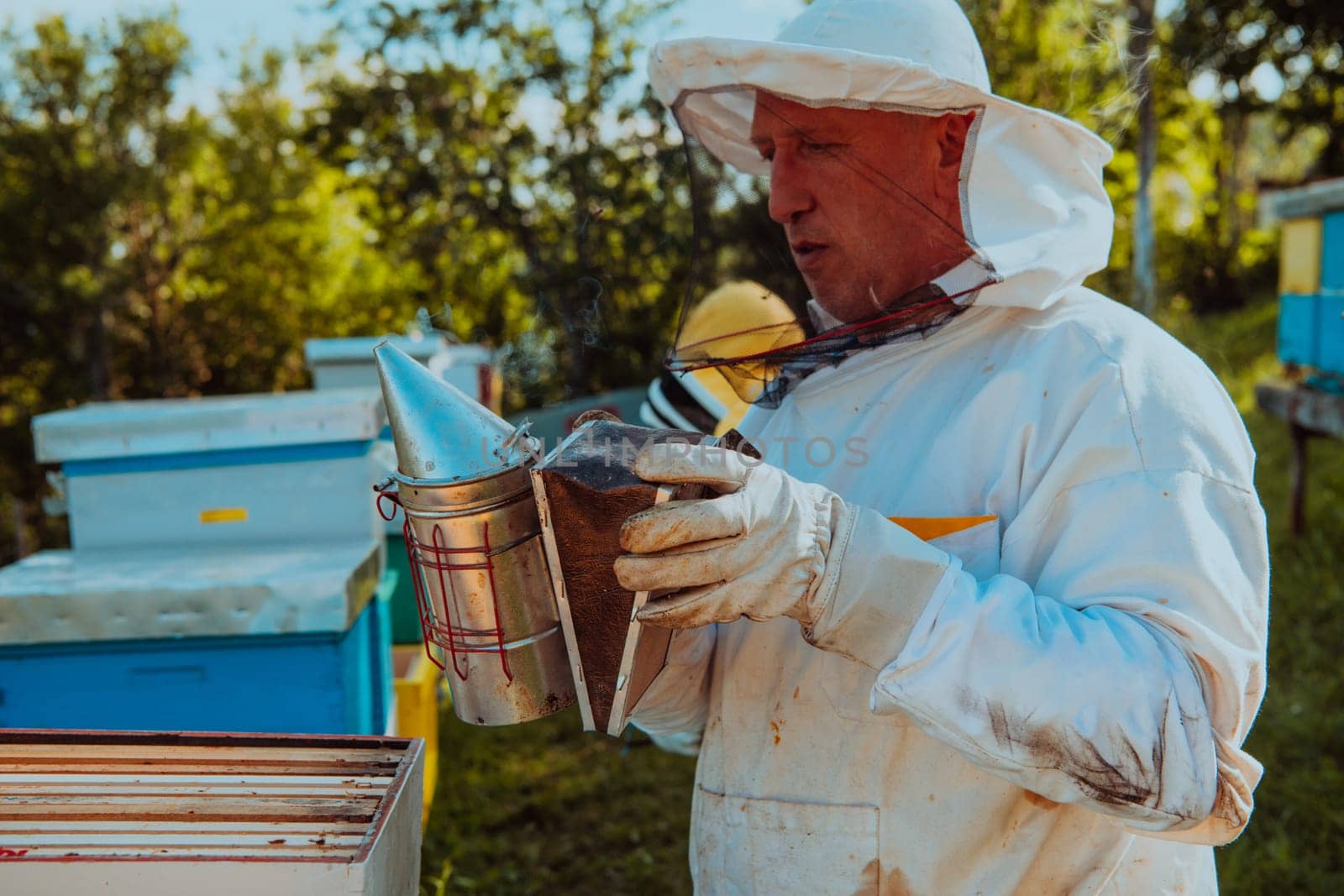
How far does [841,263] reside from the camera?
157 cm

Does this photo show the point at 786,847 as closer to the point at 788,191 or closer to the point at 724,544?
the point at 724,544

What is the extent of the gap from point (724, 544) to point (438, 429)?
37 cm

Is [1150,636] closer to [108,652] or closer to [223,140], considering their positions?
[108,652]

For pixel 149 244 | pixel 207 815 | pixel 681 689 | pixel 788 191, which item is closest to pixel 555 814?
pixel 681 689

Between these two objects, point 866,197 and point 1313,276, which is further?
point 1313,276

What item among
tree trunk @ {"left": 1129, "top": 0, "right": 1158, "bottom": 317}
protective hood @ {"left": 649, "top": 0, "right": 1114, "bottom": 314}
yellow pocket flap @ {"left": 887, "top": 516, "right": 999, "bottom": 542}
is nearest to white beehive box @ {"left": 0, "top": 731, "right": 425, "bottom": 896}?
yellow pocket flap @ {"left": 887, "top": 516, "right": 999, "bottom": 542}

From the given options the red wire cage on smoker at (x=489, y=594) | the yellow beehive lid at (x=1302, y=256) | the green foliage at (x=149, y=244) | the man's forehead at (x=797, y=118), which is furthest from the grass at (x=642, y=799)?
the green foliage at (x=149, y=244)

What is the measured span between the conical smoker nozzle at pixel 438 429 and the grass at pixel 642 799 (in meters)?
2.42

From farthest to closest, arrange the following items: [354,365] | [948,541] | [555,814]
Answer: [354,365] < [555,814] < [948,541]

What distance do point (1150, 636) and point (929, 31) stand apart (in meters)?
0.87

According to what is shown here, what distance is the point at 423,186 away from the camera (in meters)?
6.48

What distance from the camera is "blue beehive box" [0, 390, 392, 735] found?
2.19 meters

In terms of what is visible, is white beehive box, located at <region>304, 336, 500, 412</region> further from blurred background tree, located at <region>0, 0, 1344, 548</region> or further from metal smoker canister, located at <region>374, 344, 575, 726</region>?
metal smoker canister, located at <region>374, 344, 575, 726</region>

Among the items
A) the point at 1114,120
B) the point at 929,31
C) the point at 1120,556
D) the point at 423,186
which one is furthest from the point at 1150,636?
the point at 423,186
